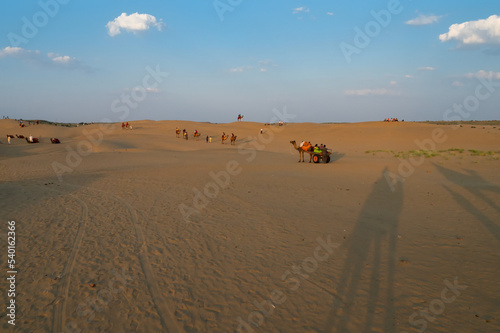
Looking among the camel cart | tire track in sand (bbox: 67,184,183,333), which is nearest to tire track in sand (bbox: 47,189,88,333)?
tire track in sand (bbox: 67,184,183,333)

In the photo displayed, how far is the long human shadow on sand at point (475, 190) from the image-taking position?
876 centimetres

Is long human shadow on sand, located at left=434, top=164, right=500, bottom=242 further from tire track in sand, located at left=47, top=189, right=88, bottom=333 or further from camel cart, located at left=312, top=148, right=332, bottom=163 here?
tire track in sand, located at left=47, top=189, right=88, bottom=333

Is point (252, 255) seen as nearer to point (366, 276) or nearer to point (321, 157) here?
point (366, 276)

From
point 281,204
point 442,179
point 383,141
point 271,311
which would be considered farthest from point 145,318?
point 383,141

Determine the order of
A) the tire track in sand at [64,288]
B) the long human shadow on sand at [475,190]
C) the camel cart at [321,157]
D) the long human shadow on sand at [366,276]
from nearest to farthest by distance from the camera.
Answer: the tire track in sand at [64,288] → the long human shadow on sand at [366,276] → the long human shadow on sand at [475,190] → the camel cart at [321,157]

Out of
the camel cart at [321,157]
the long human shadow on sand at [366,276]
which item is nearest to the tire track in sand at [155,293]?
the long human shadow on sand at [366,276]

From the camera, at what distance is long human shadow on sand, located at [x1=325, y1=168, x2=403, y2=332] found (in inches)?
175

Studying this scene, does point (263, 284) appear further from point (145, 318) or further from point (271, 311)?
point (145, 318)

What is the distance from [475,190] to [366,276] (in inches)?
408

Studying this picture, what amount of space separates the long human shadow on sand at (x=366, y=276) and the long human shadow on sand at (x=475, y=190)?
2406mm

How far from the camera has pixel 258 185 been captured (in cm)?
1417

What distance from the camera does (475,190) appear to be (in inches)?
504

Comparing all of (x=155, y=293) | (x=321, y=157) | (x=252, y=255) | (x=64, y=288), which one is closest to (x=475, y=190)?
(x=321, y=157)

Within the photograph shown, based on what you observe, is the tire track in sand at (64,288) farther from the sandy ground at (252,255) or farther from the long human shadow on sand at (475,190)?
the long human shadow on sand at (475,190)
